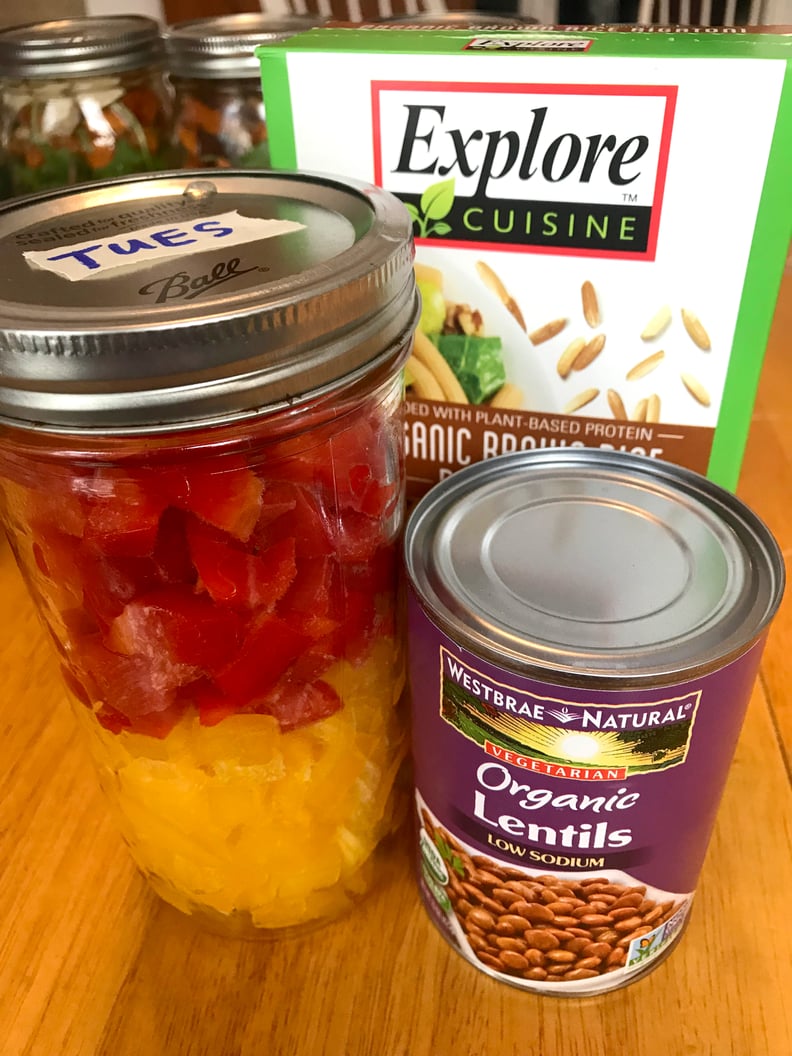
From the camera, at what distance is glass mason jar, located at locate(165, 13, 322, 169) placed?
33.3 inches

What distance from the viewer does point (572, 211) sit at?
564mm

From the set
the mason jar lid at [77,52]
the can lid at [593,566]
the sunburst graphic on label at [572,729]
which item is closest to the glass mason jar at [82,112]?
the mason jar lid at [77,52]

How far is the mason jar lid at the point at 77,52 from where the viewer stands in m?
0.86

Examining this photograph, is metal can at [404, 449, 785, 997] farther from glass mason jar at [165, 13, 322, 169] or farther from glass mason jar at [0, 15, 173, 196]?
glass mason jar at [0, 15, 173, 196]

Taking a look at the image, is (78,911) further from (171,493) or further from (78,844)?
(171,493)

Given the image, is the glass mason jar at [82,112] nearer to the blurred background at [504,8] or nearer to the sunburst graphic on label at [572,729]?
the blurred background at [504,8]

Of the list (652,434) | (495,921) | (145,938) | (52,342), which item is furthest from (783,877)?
(52,342)

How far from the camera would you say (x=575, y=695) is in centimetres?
40

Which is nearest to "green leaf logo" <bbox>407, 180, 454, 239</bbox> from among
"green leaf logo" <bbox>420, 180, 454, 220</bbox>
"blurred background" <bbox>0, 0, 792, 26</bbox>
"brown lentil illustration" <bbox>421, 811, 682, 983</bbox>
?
"green leaf logo" <bbox>420, 180, 454, 220</bbox>

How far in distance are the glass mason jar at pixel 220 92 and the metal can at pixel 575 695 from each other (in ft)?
1.71

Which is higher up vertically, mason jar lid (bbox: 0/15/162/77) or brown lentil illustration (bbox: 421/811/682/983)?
mason jar lid (bbox: 0/15/162/77)

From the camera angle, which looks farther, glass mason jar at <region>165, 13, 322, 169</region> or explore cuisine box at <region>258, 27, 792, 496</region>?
glass mason jar at <region>165, 13, 322, 169</region>

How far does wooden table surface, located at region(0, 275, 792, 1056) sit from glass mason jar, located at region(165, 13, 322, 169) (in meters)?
0.63

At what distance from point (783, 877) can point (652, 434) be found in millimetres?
305
